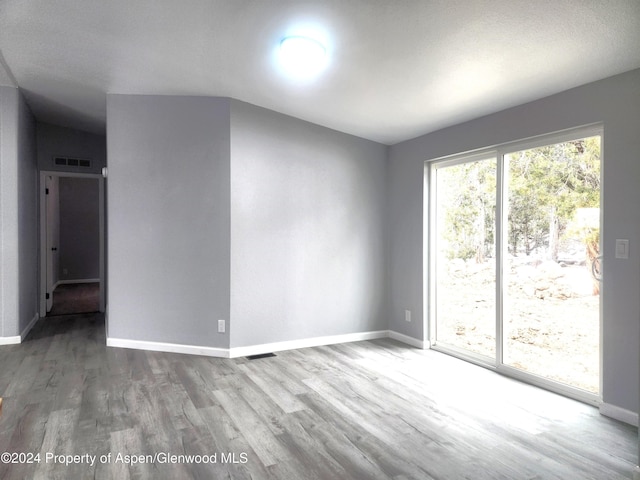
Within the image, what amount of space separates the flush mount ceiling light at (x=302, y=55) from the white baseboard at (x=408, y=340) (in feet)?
9.65

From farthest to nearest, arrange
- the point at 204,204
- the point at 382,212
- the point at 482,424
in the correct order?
the point at 382,212, the point at 204,204, the point at 482,424

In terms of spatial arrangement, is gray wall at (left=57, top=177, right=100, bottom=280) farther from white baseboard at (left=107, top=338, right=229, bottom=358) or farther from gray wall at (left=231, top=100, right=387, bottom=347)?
gray wall at (left=231, top=100, right=387, bottom=347)

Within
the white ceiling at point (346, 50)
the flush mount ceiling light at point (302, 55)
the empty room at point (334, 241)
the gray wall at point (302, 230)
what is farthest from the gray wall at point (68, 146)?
the flush mount ceiling light at point (302, 55)

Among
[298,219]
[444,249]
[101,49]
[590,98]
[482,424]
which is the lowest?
[482,424]

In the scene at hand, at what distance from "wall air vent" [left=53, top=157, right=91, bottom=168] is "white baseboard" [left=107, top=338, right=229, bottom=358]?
306cm

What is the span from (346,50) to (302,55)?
0.31 m

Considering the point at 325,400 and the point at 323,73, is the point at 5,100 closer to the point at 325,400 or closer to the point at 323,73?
the point at 323,73

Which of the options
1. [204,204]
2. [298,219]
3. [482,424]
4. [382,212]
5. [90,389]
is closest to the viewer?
[482,424]

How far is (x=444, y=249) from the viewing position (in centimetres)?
428

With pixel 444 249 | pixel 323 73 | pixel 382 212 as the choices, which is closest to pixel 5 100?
pixel 323 73

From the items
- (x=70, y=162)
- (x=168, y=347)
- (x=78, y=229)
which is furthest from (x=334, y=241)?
(x=78, y=229)

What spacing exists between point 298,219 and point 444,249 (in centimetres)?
160

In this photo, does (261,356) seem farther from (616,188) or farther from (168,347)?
(616,188)

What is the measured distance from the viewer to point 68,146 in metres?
5.84
